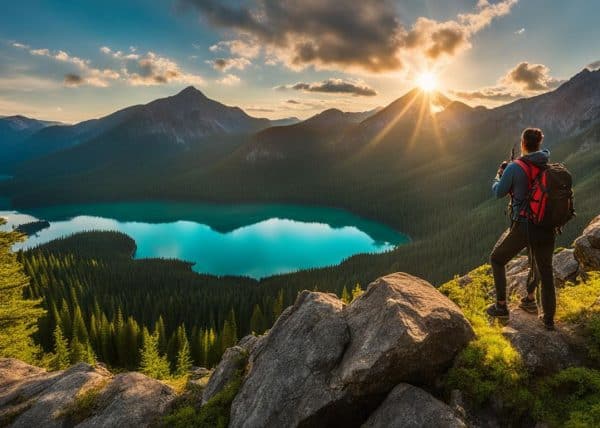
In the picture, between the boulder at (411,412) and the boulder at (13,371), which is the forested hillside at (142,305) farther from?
the boulder at (411,412)

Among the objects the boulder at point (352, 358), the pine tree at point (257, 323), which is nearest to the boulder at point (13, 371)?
the boulder at point (352, 358)

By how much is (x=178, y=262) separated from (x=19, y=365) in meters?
136

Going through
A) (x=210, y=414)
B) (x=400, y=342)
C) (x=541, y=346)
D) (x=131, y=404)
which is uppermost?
(x=400, y=342)

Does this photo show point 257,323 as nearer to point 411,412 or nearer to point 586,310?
point 586,310

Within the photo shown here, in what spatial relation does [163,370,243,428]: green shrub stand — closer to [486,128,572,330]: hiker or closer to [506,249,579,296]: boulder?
[486,128,572,330]: hiker

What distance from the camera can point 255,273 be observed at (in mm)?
150375

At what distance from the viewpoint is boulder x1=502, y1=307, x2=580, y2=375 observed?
9.47 metres

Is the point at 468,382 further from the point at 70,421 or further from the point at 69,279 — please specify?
the point at 69,279

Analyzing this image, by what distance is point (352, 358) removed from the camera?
991 centimetres

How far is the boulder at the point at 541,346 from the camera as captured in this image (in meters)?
9.47

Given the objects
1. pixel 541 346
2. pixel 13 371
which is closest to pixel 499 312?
pixel 541 346

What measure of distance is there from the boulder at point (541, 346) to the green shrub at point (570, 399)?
1.26ft

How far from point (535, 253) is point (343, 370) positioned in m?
6.44

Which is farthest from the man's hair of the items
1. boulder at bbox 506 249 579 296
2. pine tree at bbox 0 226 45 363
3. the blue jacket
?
pine tree at bbox 0 226 45 363
